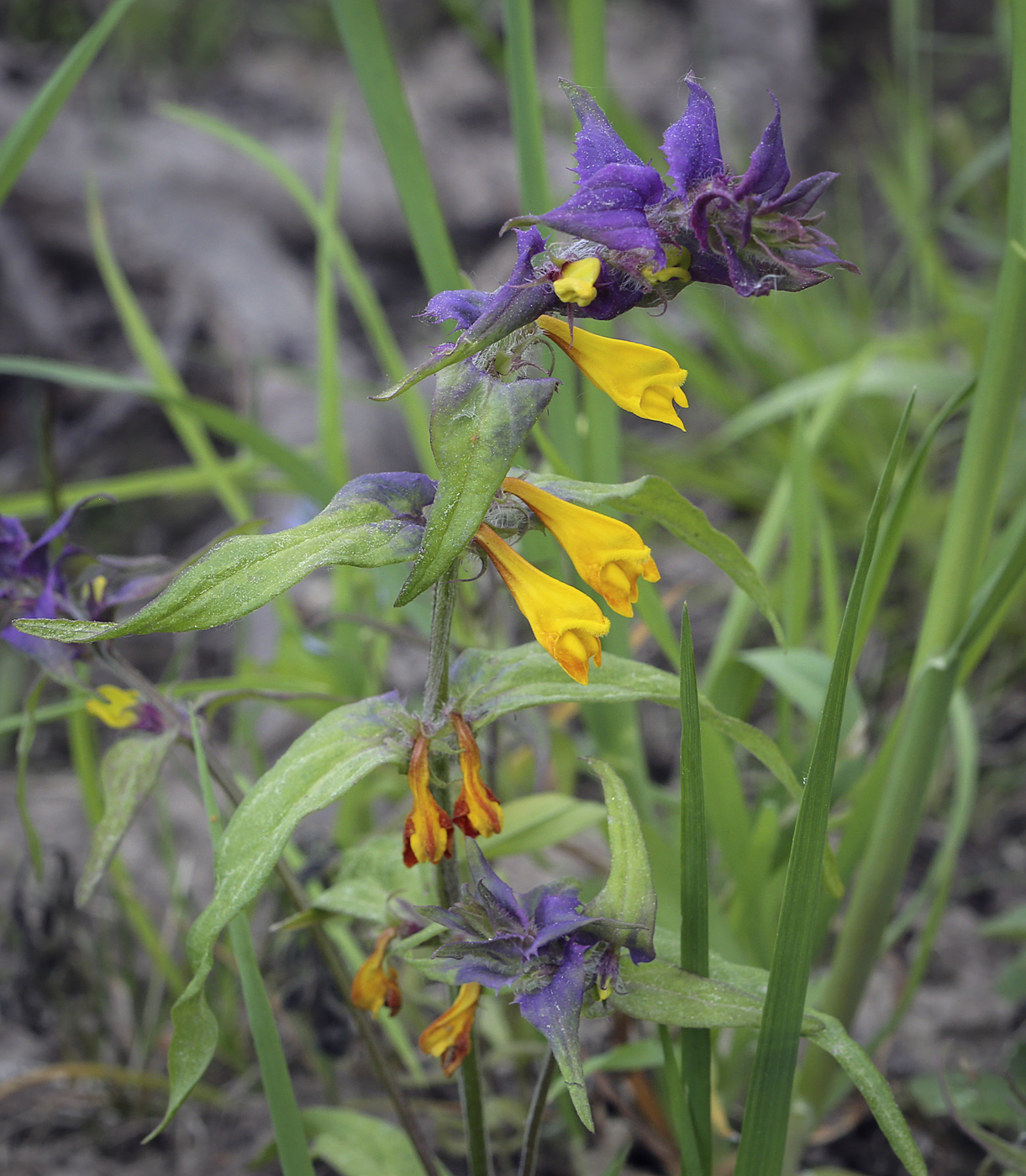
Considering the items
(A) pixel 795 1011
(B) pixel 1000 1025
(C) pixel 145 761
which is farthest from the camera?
(B) pixel 1000 1025

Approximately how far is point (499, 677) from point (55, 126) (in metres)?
2.60

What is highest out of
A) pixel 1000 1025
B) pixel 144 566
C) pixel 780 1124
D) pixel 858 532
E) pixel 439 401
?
pixel 439 401

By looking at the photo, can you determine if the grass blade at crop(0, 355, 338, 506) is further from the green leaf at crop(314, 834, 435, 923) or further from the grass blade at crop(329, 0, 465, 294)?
the green leaf at crop(314, 834, 435, 923)

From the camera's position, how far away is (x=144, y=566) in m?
0.79

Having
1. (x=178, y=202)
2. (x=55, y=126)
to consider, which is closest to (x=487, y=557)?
(x=178, y=202)

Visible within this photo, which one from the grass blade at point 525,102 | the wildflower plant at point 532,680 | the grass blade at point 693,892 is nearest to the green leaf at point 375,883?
the wildflower plant at point 532,680

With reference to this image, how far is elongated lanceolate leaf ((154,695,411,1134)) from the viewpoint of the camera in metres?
0.58

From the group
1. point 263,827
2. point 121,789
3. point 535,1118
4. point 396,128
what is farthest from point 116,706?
point 396,128

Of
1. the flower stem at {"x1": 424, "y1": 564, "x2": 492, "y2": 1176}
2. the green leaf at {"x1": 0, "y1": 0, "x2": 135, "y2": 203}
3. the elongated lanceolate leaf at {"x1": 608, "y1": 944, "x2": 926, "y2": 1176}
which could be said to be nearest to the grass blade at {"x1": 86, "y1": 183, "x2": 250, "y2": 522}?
the green leaf at {"x1": 0, "y1": 0, "x2": 135, "y2": 203}

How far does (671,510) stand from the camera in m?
0.60

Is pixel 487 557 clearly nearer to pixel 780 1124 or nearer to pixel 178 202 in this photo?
pixel 780 1124

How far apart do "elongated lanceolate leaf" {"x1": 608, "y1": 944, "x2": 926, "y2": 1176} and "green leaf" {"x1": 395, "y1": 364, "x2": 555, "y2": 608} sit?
0.33 meters

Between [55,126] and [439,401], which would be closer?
[439,401]

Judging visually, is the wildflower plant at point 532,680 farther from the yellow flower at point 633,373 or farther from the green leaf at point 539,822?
the green leaf at point 539,822
